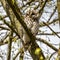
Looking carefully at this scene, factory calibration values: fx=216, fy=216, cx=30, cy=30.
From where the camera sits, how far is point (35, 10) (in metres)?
4.52

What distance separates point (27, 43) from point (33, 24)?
2.91ft

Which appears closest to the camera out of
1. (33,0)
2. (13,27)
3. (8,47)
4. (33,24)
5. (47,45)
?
(13,27)

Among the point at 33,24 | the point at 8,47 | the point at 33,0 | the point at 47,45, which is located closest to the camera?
the point at 47,45

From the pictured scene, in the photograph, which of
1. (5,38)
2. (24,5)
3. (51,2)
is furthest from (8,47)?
(51,2)

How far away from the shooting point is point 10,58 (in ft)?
12.4

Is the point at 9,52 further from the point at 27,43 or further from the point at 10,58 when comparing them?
the point at 27,43

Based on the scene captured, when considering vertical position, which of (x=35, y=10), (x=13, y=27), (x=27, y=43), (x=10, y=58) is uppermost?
(x=35, y=10)

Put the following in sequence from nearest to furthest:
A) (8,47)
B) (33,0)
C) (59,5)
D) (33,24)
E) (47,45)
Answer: (59,5) → (47,45) → (8,47) → (33,24) → (33,0)

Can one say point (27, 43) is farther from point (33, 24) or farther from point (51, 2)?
point (51, 2)

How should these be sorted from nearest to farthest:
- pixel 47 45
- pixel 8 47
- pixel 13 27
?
pixel 13 27, pixel 47 45, pixel 8 47

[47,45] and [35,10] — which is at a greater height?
[35,10]

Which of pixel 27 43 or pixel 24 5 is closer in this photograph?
pixel 27 43

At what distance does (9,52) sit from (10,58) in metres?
0.11

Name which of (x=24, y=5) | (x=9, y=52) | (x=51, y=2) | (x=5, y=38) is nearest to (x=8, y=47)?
(x=9, y=52)
